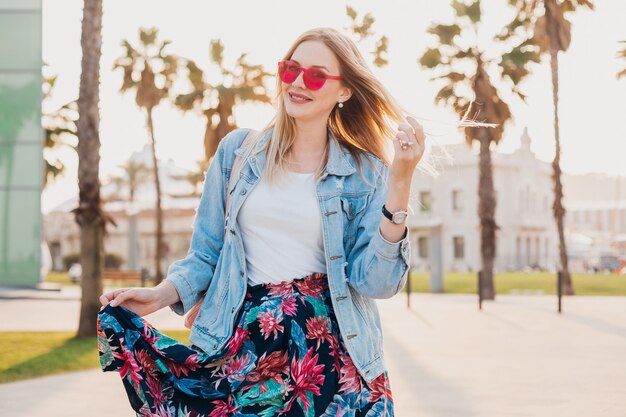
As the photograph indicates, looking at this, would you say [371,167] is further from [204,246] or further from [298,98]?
[204,246]

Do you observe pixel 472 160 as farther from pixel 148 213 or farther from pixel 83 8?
pixel 83 8

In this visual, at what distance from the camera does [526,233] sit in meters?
84.4

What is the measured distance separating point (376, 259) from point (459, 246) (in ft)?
264

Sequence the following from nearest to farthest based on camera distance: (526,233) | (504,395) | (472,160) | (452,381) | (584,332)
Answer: (504,395) < (452,381) < (584,332) < (472,160) < (526,233)

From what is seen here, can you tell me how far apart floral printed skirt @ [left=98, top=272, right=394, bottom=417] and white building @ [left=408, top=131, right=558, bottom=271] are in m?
73.6

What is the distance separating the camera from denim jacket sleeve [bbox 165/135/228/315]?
3.45 meters

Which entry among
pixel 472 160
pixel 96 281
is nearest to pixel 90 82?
pixel 96 281

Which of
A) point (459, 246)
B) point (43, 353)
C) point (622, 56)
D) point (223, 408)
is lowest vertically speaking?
point (43, 353)

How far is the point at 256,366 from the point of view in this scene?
3.30m

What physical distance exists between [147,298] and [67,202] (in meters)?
84.5

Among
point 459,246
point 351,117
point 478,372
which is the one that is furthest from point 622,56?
point 459,246

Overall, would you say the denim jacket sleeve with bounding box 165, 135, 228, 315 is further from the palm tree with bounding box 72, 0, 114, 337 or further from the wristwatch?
the palm tree with bounding box 72, 0, 114, 337

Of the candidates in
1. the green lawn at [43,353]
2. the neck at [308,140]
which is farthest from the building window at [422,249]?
the neck at [308,140]

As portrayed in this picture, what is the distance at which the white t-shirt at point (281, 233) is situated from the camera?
3.40m
